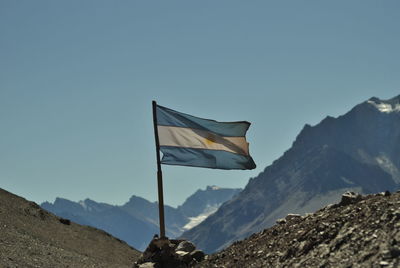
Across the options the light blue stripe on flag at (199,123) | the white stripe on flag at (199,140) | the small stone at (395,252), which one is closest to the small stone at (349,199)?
the white stripe on flag at (199,140)

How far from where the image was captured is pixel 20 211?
53.4 m

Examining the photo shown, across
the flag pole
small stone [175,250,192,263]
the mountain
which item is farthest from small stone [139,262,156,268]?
the mountain

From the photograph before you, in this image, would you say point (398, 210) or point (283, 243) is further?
point (283, 243)

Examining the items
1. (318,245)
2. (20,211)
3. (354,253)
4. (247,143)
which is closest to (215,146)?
(247,143)

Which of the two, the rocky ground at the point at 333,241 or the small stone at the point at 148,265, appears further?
the small stone at the point at 148,265

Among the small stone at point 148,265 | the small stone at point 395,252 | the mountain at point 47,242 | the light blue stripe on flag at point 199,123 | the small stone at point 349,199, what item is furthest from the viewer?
the mountain at point 47,242

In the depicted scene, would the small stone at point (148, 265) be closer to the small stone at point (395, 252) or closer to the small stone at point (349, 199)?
the small stone at point (349, 199)

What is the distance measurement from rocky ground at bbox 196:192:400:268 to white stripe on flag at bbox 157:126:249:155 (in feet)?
13.8

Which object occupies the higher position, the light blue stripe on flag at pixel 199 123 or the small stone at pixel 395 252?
the light blue stripe on flag at pixel 199 123

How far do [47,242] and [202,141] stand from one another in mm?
20685

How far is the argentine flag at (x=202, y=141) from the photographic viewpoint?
28.1m

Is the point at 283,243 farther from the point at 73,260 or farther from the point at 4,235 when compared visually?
the point at 4,235

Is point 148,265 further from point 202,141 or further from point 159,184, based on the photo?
point 202,141

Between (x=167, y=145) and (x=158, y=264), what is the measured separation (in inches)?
196
